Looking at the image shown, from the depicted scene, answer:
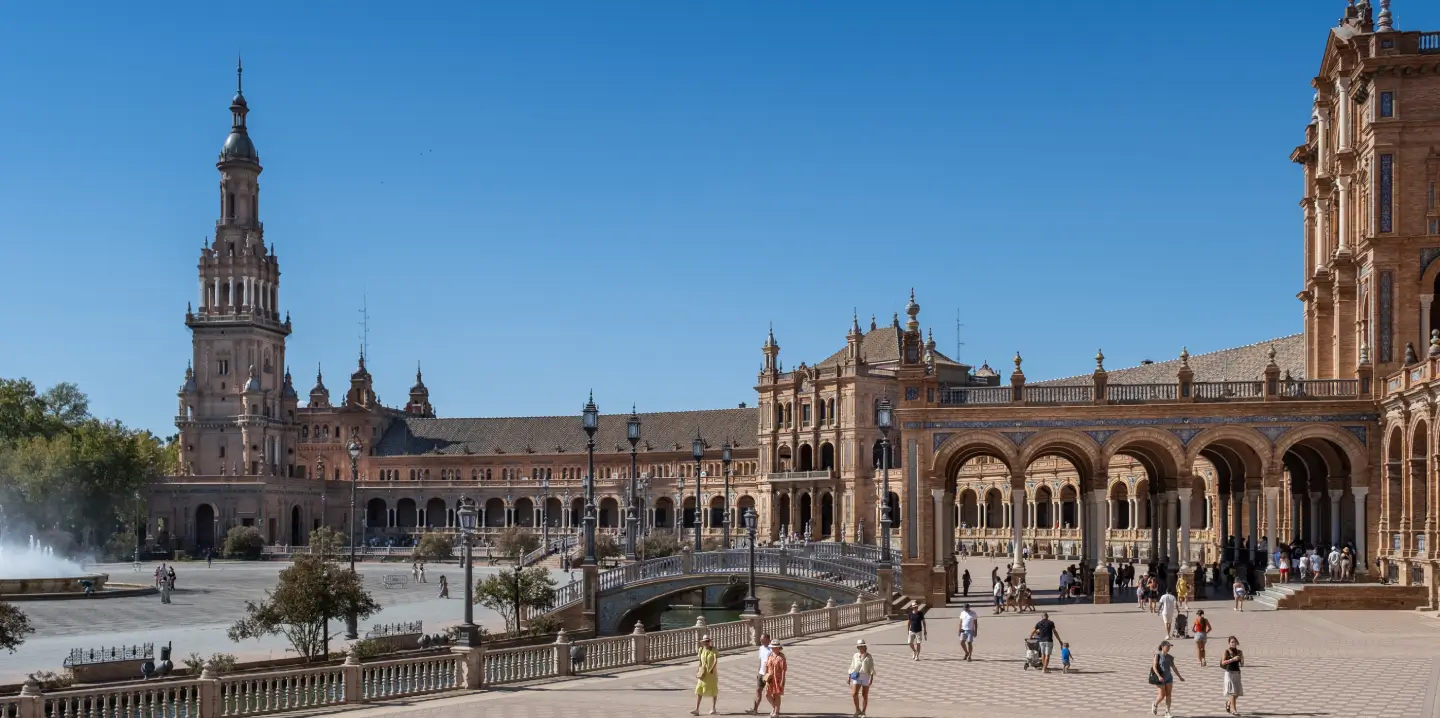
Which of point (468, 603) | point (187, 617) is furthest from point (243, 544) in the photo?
point (468, 603)

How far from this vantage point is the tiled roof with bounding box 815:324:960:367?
10519 cm

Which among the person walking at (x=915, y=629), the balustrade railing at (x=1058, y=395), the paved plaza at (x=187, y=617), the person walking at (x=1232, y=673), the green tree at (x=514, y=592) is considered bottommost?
the paved plaza at (x=187, y=617)

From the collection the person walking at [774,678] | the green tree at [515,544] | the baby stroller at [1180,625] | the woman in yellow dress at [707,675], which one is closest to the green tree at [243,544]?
the green tree at [515,544]

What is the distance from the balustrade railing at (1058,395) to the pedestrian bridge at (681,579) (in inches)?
301

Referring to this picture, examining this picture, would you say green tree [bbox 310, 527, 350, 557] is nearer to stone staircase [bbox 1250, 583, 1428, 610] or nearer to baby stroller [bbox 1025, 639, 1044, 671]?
stone staircase [bbox 1250, 583, 1428, 610]

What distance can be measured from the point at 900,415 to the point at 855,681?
24286 mm

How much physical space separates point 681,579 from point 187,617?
61.0ft

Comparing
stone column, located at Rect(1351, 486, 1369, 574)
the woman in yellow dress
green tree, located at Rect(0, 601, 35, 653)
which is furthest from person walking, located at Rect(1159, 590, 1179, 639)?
green tree, located at Rect(0, 601, 35, 653)

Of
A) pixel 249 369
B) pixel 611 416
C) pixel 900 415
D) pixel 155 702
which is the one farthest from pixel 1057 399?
pixel 249 369

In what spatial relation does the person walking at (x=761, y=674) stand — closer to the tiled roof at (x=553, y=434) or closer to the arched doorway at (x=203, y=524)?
the tiled roof at (x=553, y=434)

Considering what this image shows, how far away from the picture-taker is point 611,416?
13612cm

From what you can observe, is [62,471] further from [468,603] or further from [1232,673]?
[1232,673]

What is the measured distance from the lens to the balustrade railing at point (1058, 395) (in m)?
48.2

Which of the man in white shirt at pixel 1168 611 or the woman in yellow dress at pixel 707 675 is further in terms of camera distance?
the man in white shirt at pixel 1168 611
